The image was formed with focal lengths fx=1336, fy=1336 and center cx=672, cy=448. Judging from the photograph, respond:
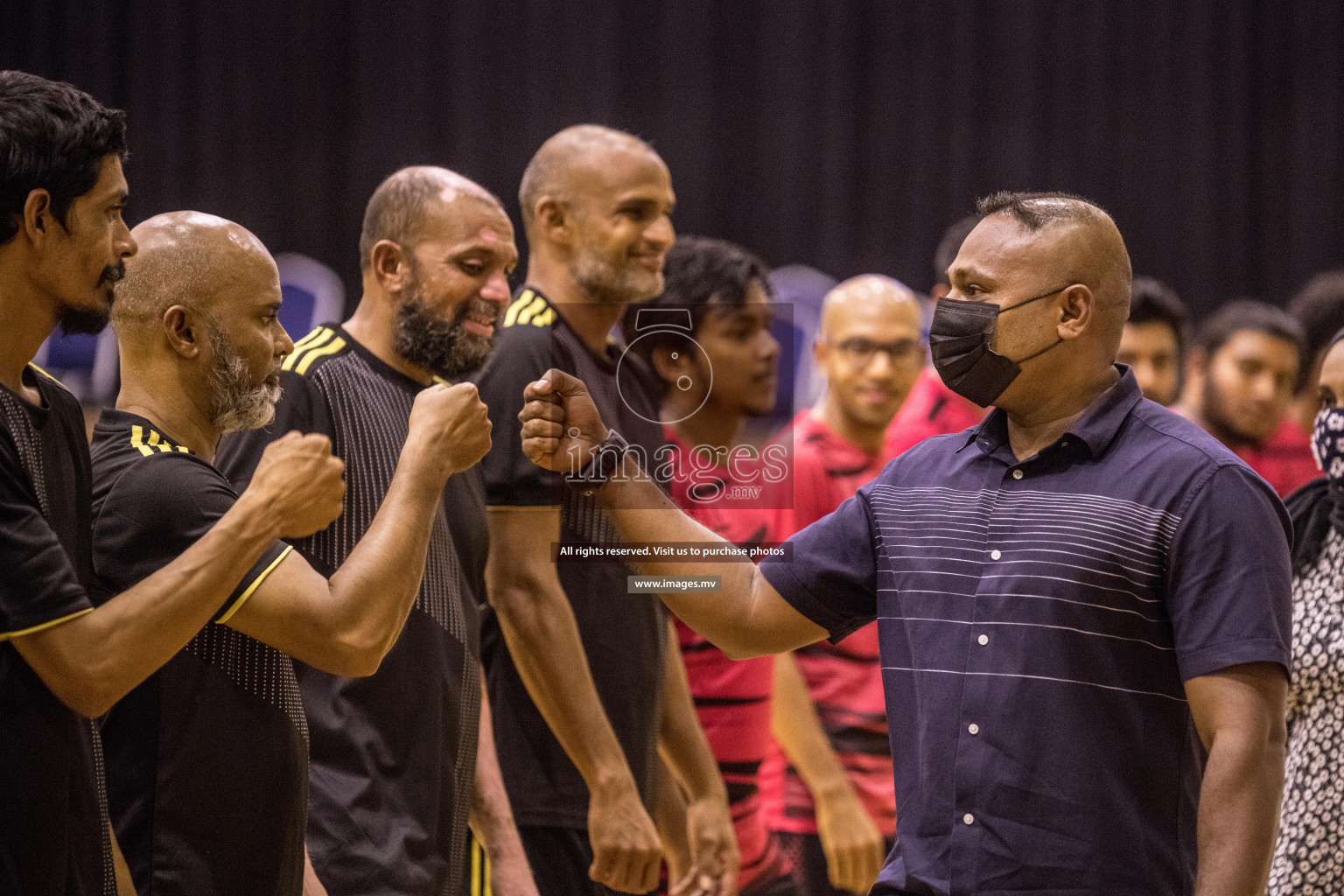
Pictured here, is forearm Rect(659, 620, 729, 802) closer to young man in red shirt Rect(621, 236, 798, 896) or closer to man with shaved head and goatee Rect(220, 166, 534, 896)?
young man in red shirt Rect(621, 236, 798, 896)

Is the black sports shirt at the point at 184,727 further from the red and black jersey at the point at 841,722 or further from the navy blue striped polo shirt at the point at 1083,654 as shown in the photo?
the red and black jersey at the point at 841,722

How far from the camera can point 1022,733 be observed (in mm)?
1688

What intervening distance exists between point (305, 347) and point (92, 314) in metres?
0.68

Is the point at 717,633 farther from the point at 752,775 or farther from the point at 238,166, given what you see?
the point at 238,166

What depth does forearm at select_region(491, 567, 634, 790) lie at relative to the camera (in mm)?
2436

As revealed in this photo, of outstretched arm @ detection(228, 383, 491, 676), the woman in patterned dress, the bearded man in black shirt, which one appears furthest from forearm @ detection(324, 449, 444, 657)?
the woman in patterned dress

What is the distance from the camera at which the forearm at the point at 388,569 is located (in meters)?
1.78

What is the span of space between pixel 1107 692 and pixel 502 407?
129cm

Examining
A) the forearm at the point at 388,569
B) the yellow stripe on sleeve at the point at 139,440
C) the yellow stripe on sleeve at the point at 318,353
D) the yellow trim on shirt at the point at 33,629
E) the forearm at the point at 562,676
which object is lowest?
the forearm at the point at 562,676

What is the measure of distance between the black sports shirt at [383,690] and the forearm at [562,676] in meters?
0.12

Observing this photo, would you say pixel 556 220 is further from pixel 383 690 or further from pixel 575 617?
pixel 383 690

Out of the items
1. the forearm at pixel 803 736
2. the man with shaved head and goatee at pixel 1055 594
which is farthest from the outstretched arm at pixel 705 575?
the forearm at pixel 803 736

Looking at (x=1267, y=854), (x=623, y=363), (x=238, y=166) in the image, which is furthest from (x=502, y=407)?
(x=238, y=166)

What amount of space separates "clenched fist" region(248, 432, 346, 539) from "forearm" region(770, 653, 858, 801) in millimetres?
1897
